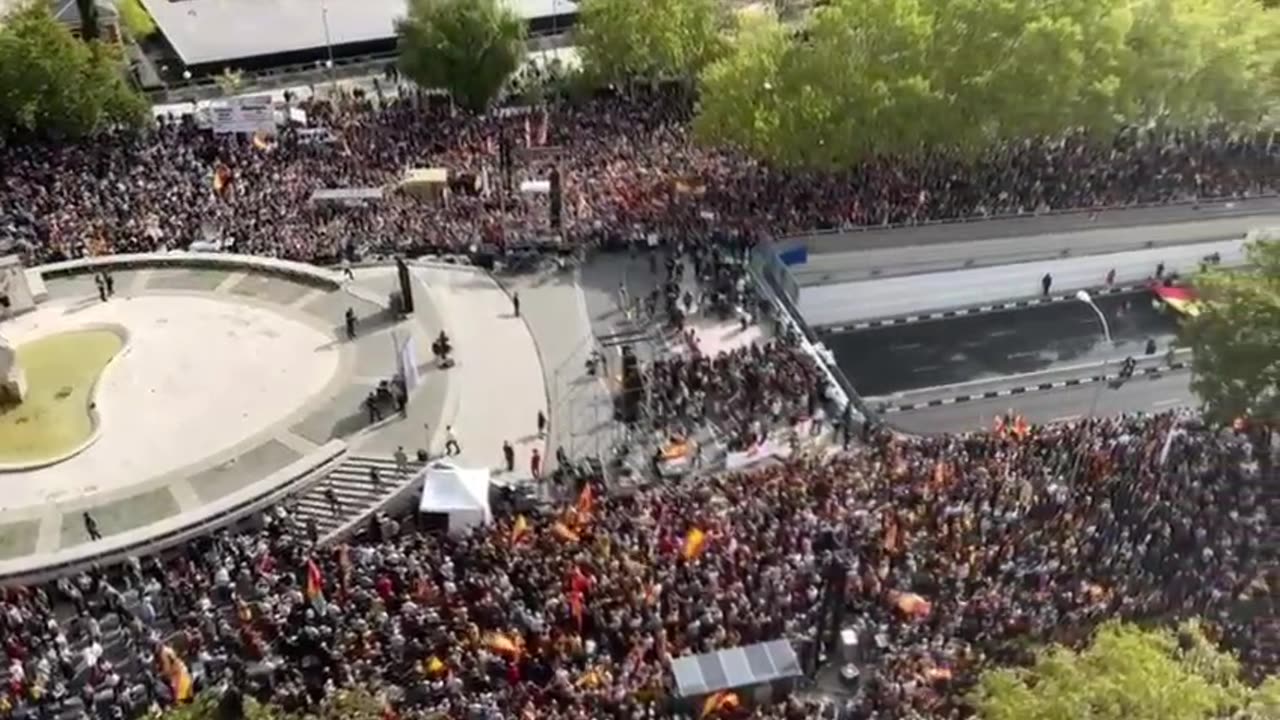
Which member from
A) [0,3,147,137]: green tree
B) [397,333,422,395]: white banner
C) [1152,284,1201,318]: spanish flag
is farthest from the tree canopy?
[0,3,147,137]: green tree

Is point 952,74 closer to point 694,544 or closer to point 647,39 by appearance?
point 647,39

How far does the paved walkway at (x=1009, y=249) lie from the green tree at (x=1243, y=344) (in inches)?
443

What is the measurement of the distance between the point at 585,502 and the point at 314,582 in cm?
679

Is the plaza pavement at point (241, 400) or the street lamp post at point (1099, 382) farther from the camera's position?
the street lamp post at point (1099, 382)

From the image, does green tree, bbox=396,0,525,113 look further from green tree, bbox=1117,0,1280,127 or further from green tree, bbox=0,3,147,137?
green tree, bbox=1117,0,1280,127

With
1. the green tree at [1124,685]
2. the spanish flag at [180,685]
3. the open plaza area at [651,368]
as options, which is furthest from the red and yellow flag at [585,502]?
the green tree at [1124,685]

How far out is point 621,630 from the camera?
86.1 ft

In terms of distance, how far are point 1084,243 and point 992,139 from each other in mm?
5233

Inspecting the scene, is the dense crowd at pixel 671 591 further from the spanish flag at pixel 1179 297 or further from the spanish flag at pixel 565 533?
the spanish flag at pixel 1179 297

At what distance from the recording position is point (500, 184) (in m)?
49.2

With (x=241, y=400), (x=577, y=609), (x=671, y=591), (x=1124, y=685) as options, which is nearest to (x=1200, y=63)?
(x=1124, y=685)

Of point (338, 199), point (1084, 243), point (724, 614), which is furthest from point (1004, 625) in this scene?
point (338, 199)

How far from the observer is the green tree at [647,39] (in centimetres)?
5672

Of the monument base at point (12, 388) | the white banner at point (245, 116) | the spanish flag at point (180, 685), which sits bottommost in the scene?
the spanish flag at point (180, 685)
